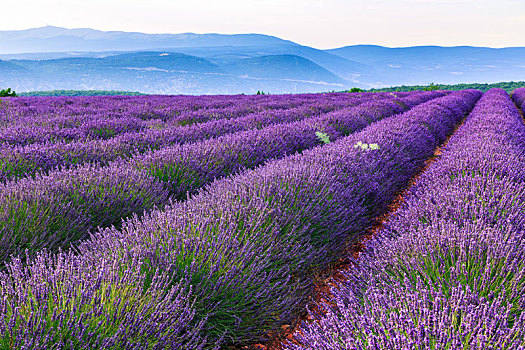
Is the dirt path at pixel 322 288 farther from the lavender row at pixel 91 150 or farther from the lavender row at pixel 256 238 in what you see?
the lavender row at pixel 91 150

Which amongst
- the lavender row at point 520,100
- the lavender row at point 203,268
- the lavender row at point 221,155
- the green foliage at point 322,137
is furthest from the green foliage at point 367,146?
the lavender row at point 520,100

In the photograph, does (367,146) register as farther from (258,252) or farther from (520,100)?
(520,100)

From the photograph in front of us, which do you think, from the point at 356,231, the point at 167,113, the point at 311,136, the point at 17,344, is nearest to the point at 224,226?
the point at 17,344

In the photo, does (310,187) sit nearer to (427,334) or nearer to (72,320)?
(427,334)

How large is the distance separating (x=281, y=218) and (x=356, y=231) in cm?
118

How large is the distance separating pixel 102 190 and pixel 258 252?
166 cm

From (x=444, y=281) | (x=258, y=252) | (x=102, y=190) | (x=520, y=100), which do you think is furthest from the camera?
(x=520, y=100)

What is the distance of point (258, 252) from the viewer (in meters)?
2.00

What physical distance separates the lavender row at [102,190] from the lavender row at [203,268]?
33 cm

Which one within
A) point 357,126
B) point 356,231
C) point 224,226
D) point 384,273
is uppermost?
point 357,126

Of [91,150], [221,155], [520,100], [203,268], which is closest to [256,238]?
[203,268]

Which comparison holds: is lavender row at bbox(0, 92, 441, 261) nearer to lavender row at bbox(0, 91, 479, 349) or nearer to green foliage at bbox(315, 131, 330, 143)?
lavender row at bbox(0, 91, 479, 349)

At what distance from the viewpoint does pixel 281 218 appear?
7.68 feet

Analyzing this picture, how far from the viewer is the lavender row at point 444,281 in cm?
118
